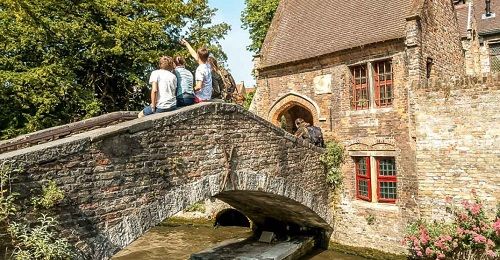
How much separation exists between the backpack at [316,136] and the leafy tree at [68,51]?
6998mm

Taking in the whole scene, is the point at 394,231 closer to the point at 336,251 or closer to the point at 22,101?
the point at 336,251

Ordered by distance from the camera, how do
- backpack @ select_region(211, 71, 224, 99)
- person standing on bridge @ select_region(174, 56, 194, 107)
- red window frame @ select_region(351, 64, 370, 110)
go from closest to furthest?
person standing on bridge @ select_region(174, 56, 194, 107), backpack @ select_region(211, 71, 224, 99), red window frame @ select_region(351, 64, 370, 110)

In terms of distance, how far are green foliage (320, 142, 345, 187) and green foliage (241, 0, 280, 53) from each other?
1176 cm

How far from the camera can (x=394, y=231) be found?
42.0 ft

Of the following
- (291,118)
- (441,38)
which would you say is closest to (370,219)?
(441,38)

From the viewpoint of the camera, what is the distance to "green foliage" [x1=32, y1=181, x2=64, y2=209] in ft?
20.0

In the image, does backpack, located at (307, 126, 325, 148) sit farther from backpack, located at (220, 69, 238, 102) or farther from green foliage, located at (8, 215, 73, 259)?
green foliage, located at (8, 215, 73, 259)

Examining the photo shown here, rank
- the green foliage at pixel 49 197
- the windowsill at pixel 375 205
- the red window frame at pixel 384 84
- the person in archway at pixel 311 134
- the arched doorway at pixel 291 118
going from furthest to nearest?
the arched doorway at pixel 291 118
the person in archway at pixel 311 134
the red window frame at pixel 384 84
the windowsill at pixel 375 205
the green foliage at pixel 49 197

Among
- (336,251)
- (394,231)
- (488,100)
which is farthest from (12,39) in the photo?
(488,100)

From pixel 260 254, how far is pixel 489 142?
23.5 feet

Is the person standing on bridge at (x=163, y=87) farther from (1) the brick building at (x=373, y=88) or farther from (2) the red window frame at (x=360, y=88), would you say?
(2) the red window frame at (x=360, y=88)

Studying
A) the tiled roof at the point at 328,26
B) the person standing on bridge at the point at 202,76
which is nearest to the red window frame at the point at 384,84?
the tiled roof at the point at 328,26

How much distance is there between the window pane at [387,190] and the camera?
1314cm

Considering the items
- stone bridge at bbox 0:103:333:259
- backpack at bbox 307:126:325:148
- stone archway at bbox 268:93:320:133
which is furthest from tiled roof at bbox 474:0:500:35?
stone bridge at bbox 0:103:333:259
